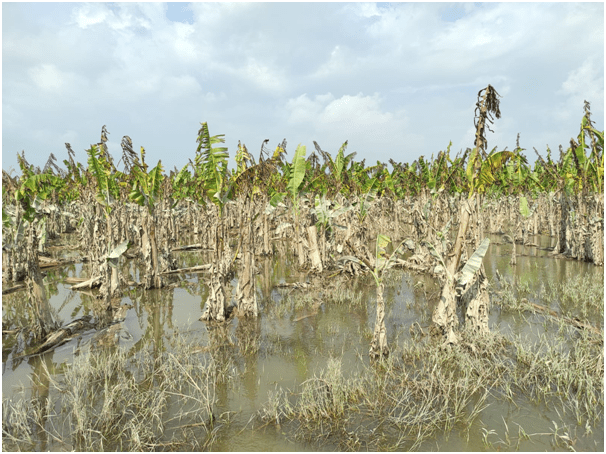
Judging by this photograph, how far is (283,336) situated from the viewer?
23.5 ft

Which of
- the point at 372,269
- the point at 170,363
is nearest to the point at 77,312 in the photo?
the point at 170,363

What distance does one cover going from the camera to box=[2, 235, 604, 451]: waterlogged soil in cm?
410

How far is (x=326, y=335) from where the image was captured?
7.20 meters

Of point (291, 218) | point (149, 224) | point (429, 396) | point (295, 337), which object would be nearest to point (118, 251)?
point (149, 224)

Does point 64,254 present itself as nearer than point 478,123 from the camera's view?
No

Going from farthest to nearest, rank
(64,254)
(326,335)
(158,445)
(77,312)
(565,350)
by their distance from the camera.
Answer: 1. (64,254)
2. (77,312)
3. (326,335)
4. (565,350)
5. (158,445)

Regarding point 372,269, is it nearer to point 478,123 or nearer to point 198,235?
point 478,123

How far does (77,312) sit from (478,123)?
9383 millimetres

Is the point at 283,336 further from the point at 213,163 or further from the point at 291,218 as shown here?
the point at 291,218

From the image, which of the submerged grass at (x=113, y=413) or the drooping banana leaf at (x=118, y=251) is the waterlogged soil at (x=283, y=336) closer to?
the submerged grass at (x=113, y=413)

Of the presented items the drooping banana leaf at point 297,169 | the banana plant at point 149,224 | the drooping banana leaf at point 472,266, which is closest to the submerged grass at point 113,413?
the drooping banana leaf at point 472,266

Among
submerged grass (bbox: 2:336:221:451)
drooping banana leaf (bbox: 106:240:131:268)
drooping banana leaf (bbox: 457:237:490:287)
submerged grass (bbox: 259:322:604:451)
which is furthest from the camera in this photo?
drooping banana leaf (bbox: 106:240:131:268)

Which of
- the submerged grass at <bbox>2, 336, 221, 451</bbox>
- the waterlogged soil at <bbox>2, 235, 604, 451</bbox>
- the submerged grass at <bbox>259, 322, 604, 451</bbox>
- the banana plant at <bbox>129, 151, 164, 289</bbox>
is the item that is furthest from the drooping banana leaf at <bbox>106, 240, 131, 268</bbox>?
the submerged grass at <bbox>259, 322, 604, 451</bbox>

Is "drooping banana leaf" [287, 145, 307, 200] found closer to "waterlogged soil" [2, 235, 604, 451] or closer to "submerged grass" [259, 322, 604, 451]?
"waterlogged soil" [2, 235, 604, 451]
